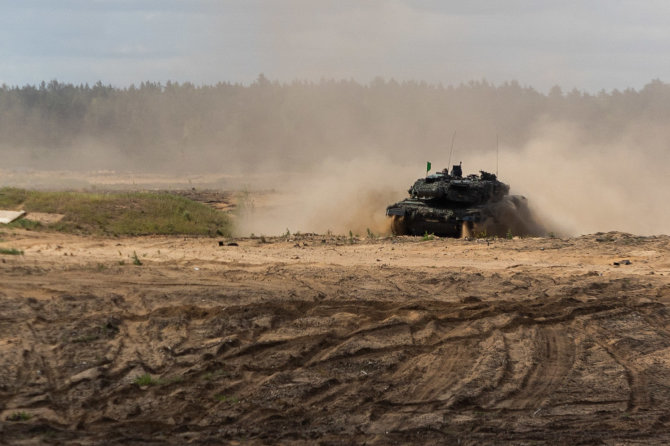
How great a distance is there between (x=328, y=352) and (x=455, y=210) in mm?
13061

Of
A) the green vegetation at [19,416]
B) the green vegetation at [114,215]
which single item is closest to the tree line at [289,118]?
the green vegetation at [114,215]

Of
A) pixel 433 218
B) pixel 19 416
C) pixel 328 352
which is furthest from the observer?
pixel 433 218

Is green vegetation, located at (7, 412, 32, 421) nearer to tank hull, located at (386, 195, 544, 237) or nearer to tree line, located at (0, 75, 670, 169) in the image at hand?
tank hull, located at (386, 195, 544, 237)

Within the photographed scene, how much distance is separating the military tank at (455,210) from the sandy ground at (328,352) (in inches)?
253

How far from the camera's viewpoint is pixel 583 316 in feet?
40.0

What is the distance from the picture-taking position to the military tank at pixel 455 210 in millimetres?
22281

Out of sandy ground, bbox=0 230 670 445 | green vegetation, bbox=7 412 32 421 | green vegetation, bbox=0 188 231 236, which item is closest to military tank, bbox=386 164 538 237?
green vegetation, bbox=0 188 231 236

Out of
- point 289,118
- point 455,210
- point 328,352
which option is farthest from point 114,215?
point 289,118

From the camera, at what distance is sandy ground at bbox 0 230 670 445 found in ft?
26.9

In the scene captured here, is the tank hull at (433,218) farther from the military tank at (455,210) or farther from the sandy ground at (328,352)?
the sandy ground at (328,352)

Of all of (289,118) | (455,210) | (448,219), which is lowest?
(448,219)

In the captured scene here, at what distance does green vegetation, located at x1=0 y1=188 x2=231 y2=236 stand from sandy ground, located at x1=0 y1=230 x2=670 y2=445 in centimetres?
600

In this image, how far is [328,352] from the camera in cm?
1020

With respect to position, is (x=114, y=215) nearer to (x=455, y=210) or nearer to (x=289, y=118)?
(x=455, y=210)
